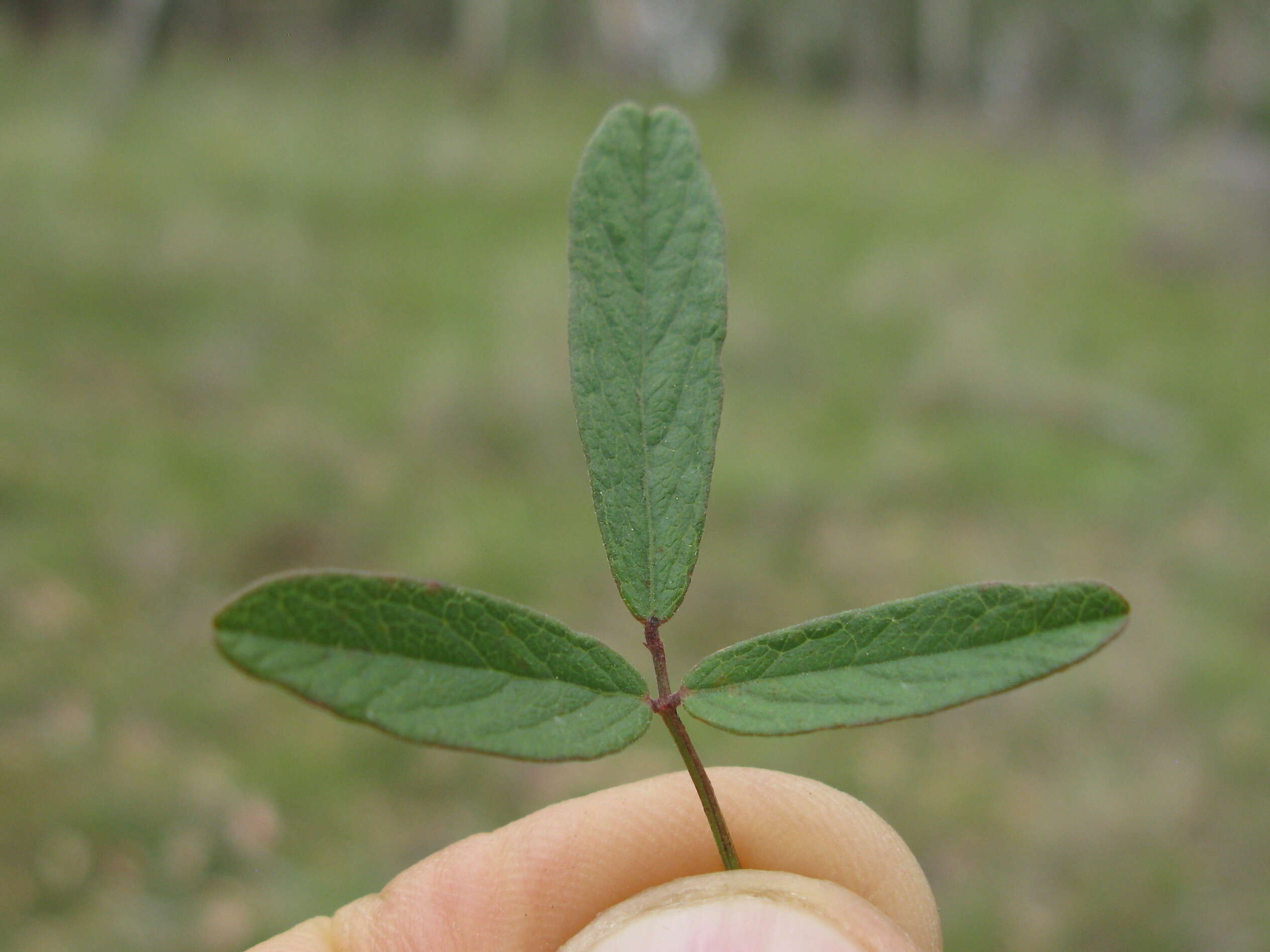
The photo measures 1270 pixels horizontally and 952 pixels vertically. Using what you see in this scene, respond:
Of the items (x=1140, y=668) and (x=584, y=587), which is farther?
(x=584, y=587)

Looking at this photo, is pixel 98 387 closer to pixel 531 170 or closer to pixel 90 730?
pixel 90 730

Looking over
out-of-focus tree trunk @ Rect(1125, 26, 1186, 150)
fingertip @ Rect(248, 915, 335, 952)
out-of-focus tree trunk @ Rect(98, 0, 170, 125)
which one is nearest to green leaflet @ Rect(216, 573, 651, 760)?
fingertip @ Rect(248, 915, 335, 952)

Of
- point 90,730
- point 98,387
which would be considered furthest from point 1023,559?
point 98,387

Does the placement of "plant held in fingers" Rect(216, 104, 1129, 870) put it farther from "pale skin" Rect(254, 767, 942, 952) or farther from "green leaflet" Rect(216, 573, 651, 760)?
"pale skin" Rect(254, 767, 942, 952)

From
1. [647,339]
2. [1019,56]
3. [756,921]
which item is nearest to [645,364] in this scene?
[647,339]

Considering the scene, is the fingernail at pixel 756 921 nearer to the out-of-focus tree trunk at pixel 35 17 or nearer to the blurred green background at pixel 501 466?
A: the blurred green background at pixel 501 466

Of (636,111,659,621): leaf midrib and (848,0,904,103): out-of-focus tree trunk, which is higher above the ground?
(848,0,904,103): out-of-focus tree trunk
